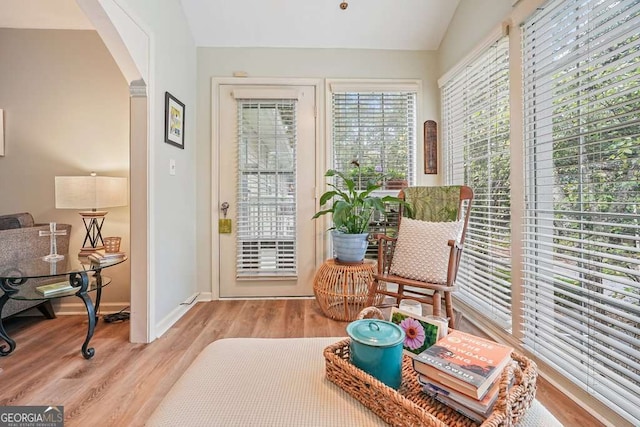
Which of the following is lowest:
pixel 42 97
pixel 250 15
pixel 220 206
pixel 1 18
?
pixel 220 206

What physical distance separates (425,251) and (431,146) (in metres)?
1.26

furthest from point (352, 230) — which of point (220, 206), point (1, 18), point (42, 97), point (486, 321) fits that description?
point (1, 18)

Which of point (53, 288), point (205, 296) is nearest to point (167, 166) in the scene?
point (53, 288)

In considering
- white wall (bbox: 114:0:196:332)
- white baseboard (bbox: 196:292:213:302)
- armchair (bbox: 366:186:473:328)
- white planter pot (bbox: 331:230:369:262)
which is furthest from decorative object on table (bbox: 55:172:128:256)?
armchair (bbox: 366:186:473:328)

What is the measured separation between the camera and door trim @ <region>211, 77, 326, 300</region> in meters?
2.68

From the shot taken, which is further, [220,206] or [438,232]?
[220,206]

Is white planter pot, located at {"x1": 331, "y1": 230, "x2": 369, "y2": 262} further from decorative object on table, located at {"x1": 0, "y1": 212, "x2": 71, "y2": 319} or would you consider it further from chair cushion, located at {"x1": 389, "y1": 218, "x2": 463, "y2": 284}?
decorative object on table, located at {"x1": 0, "y1": 212, "x2": 71, "y2": 319}

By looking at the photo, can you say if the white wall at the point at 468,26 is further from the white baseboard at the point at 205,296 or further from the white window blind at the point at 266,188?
the white baseboard at the point at 205,296

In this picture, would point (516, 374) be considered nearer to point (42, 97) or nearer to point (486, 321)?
point (486, 321)

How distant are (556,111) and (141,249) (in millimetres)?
2568

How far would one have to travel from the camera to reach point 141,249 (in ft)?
6.11

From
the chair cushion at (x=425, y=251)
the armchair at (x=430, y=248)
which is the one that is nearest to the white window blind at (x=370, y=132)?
the armchair at (x=430, y=248)

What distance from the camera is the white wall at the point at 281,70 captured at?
2.69m

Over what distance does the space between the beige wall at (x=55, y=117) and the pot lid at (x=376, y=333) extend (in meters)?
2.47
